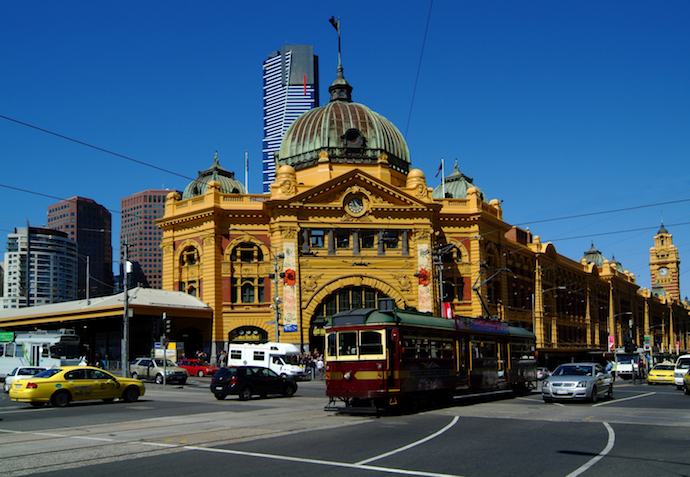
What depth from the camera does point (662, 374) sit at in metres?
43.1

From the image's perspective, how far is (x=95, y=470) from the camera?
1197 cm

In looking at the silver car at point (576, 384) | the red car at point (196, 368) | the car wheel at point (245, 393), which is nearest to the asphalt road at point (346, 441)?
the silver car at point (576, 384)

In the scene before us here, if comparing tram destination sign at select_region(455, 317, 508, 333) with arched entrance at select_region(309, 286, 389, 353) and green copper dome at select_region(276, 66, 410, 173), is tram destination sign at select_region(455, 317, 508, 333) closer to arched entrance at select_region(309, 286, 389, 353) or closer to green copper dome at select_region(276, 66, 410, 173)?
arched entrance at select_region(309, 286, 389, 353)

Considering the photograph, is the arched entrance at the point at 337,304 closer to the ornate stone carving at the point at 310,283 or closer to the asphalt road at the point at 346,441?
the ornate stone carving at the point at 310,283

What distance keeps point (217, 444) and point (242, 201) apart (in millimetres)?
43609

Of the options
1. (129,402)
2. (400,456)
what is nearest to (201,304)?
(129,402)

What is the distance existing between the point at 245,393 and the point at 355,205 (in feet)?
95.9

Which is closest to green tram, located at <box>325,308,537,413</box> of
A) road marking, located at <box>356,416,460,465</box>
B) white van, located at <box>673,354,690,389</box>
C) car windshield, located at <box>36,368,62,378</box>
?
road marking, located at <box>356,416,460,465</box>

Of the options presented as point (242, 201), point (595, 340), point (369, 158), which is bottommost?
point (595, 340)

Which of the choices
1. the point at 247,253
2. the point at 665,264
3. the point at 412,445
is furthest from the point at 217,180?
the point at 665,264

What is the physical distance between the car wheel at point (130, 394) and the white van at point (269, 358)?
17257 mm

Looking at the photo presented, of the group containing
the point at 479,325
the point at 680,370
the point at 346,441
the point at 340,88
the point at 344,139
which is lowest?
the point at 680,370

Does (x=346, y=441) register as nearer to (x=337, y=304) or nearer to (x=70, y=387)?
(x=70, y=387)

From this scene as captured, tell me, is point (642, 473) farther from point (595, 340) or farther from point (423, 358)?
point (595, 340)
